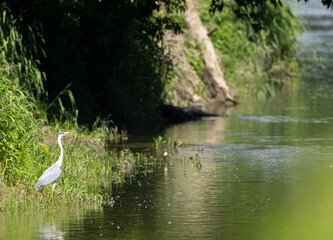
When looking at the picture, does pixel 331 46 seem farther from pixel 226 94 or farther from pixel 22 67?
pixel 22 67

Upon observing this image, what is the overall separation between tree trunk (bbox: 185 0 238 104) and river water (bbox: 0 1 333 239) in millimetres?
5219

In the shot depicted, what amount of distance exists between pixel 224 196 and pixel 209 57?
1519 centimetres

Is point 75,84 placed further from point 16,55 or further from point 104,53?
point 16,55

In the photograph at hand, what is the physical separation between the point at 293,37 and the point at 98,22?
1406 cm

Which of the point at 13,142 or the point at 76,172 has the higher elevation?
the point at 13,142

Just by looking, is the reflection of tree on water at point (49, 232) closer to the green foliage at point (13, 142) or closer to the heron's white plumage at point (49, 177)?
the heron's white plumage at point (49, 177)

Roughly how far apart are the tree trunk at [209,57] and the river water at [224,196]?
5219mm

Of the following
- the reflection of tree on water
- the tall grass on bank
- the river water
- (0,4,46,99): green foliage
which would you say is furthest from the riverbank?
the tall grass on bank

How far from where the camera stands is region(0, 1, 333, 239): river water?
1102cm

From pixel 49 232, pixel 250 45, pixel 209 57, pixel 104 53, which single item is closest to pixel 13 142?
pixel 49 232

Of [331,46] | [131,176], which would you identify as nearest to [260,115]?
[131,176]

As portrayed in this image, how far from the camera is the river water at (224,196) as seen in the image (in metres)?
11.0

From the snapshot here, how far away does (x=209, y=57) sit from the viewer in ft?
92.4

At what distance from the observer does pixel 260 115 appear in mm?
25859
